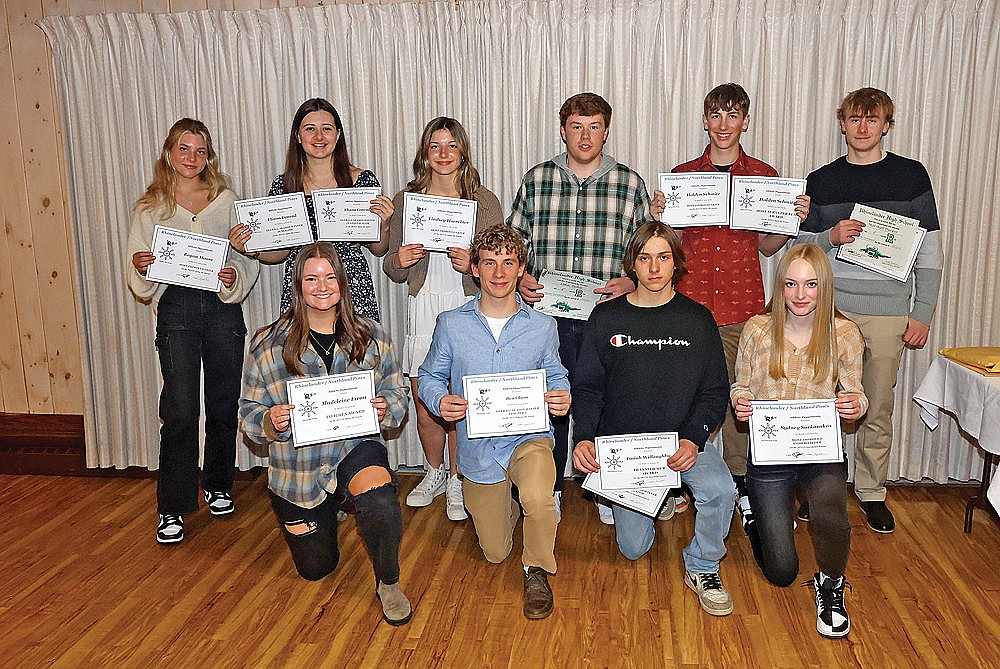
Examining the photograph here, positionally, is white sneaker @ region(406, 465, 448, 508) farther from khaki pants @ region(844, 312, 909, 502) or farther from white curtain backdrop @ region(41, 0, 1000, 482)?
khaki pants @ region(844, 312, 909, 502)

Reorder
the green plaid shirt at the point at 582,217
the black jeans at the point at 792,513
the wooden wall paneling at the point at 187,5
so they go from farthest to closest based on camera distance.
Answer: the wooden wall paneling at the point at 187,5, the green plaid shirt at the point at 582,217, the black jeans at the point at 792,513

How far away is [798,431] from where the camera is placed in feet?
9.79

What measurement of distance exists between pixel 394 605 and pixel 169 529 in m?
1.31

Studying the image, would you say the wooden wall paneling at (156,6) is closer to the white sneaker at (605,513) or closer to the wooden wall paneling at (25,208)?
the wooden wall paneling at (25,208)

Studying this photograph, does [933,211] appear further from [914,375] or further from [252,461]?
[252,461]

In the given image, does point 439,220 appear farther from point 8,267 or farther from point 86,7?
point 8,267

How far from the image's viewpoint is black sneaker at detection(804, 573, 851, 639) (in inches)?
112

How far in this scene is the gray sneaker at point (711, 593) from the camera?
117 inches

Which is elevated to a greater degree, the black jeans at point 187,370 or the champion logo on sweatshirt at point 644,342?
the champion logo on sweatshirt at point 644,342

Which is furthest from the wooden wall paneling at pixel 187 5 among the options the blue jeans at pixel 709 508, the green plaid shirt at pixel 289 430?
the blue jeans at pixel 709 508

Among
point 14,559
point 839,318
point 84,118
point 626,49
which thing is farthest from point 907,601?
point 84,118

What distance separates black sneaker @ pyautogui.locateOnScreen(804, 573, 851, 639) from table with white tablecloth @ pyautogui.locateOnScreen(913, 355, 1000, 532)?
25.1 inches

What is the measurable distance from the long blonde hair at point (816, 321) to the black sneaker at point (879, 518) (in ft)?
3.25

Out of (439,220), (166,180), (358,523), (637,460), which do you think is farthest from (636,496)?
(166,180)
